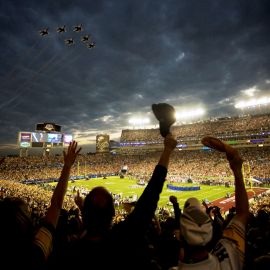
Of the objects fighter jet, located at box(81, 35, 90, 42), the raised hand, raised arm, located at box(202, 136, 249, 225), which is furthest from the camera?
fighter jet, located at box(81, 35, 90, 42)

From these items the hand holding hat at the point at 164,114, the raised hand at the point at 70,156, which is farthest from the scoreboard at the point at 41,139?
the hand holding hat at the point at 164,114

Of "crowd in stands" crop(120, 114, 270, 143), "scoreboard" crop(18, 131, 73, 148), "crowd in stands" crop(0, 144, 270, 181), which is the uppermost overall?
"crowd in stands" crop(120, 114, 270, 143)

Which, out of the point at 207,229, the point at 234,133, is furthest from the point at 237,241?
the point at 234,133

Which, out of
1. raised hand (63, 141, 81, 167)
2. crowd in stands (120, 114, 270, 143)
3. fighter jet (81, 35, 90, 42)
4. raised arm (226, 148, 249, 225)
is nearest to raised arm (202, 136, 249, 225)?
raised arm (226, 148, 249, 225)

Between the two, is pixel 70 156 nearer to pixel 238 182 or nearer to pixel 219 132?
pixel 238 182

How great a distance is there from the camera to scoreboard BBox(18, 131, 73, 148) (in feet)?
247

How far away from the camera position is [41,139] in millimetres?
77938

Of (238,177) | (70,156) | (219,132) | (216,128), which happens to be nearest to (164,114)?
(238,177)

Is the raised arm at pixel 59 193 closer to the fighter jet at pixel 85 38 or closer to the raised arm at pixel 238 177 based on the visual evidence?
the raised arm at pixel 238 177

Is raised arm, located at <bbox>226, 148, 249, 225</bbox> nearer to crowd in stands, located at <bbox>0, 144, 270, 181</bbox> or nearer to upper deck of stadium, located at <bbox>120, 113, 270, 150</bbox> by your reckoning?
crowd in stands, located at <bbox>0, 144, 270, 181</bbox>

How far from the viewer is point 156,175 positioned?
216 cm

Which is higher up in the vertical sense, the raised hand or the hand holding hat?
the hand holding hat

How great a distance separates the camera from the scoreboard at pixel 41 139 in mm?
75250

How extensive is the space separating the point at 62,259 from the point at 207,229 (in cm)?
114
